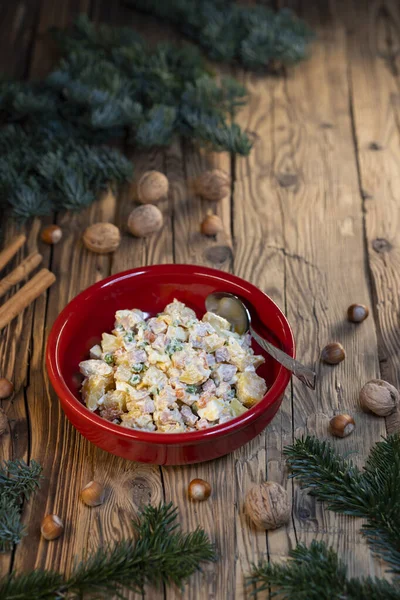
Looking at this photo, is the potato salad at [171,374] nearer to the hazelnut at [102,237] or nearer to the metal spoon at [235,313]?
the metal spoon at [235,313]

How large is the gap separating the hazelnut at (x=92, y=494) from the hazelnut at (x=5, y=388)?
15.3 inches

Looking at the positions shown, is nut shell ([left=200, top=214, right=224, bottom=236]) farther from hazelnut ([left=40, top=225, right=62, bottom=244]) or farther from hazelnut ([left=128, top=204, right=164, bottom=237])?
hazelnut ([left=40, top=225, right=62, bottom=244])

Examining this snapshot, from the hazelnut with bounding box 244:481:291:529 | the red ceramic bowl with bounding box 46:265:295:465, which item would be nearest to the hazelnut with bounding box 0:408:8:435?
the red ceramic bowl with bounding box 46:265:295:465

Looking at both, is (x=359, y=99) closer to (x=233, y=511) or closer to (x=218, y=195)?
(x=218, y=195)

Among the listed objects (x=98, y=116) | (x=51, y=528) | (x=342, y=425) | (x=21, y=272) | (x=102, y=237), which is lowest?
(x=51, y=528)

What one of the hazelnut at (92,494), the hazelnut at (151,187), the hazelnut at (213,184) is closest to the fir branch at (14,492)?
the hazelnut at (92,494)

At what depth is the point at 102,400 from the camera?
1.85 meters

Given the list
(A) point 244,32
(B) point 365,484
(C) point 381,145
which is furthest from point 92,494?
(A) point 244,32

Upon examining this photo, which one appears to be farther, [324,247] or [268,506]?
[324,247]

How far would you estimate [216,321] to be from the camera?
2.02m

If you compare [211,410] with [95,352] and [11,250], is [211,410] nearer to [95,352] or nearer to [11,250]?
[95,352]

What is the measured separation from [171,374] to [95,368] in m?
0.20

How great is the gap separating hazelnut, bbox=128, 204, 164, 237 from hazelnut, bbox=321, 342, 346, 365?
0.72 m

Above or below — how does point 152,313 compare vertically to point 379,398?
above
